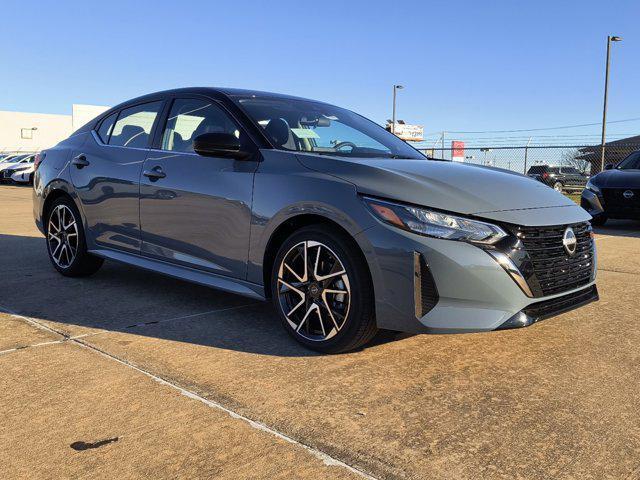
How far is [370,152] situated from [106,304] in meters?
2.19

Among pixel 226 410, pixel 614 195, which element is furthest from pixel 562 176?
pixel 226 410

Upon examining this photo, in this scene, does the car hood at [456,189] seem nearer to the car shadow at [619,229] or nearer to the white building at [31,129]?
the car shadow at [619,229]

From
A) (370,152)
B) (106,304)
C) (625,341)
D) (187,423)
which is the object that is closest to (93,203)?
(106,304)

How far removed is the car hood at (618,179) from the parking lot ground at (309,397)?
19.3 feet

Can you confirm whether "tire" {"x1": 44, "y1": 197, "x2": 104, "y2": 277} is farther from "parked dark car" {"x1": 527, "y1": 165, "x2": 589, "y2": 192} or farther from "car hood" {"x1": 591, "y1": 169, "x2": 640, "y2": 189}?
"parked dark car" {"x1": 527, "y1": 165, "x2": 589, "y2": 192}

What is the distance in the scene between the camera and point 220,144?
11.5ft

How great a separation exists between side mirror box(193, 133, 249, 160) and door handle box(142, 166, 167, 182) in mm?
624

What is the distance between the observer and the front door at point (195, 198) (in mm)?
3574

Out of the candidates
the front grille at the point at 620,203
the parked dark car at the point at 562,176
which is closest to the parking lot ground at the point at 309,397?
the front grille at the point at 620,203

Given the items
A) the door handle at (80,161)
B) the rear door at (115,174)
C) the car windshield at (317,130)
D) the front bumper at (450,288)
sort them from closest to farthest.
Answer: the front bumper at (450,288) < the car windshield at (317,130) < the rear door at (115,174) < the door handle at (80,161)

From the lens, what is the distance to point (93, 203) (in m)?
4.70

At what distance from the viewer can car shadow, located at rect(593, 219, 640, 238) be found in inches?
350

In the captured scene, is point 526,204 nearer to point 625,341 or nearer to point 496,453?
point 625,341

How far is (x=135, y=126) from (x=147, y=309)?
153cm
